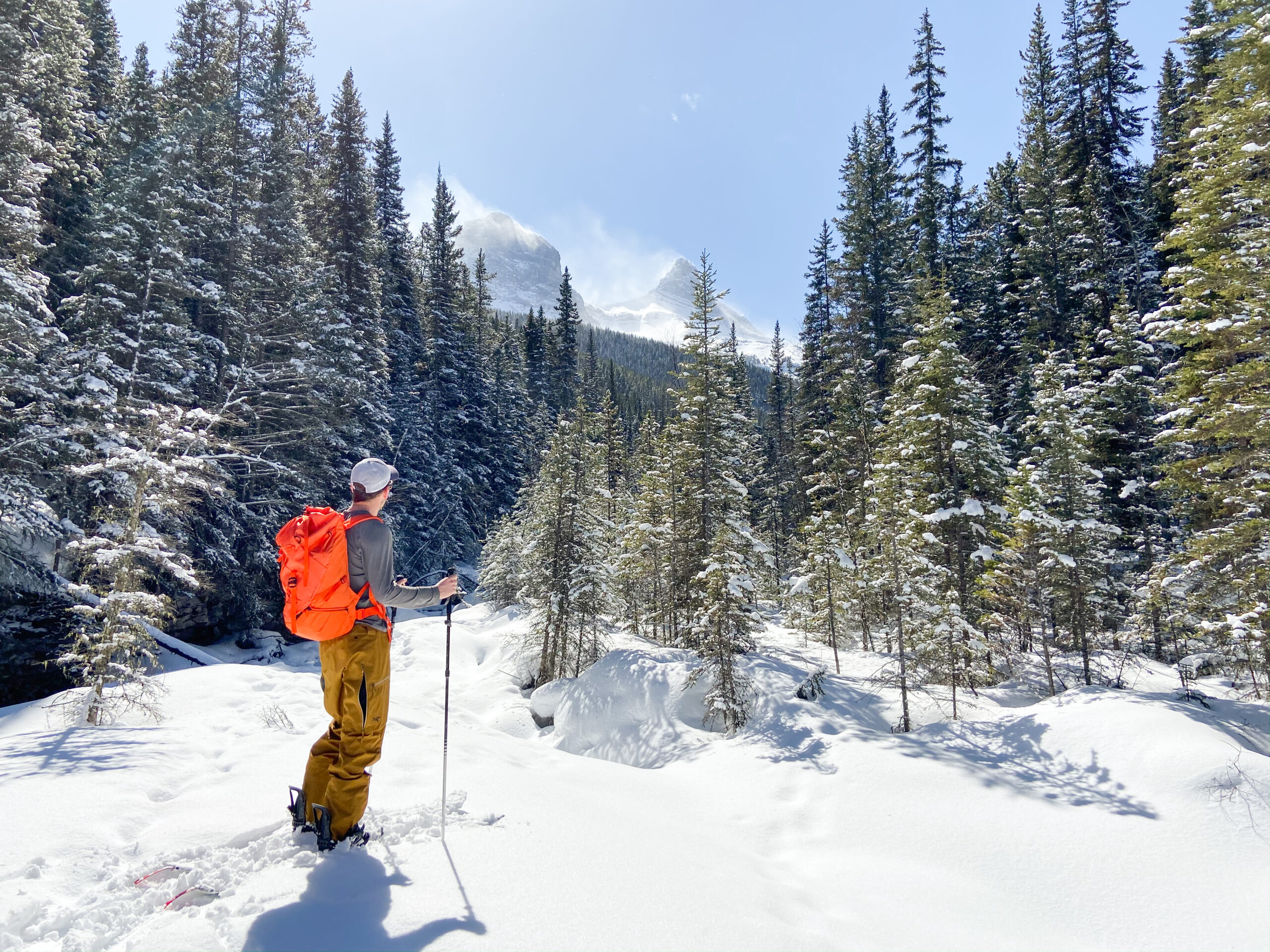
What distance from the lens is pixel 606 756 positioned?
13977 millimetres

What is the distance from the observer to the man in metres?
3.85

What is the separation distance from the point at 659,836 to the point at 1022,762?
7896 mm

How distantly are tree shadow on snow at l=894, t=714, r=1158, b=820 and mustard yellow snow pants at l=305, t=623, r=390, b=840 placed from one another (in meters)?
8.22

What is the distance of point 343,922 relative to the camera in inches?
118

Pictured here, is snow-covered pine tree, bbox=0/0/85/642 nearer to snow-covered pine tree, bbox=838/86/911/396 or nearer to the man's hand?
the man's hand

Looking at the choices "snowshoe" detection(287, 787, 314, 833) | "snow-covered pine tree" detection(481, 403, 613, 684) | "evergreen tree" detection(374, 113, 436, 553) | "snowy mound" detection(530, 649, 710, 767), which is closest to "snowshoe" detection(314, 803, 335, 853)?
"snowshoe" detection(287, 787, 314, 833)

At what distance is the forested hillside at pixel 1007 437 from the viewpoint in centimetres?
1302

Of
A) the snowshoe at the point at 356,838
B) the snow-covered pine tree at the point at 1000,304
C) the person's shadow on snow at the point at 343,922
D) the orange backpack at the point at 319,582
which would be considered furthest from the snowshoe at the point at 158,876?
the snow-covered pine tree at the point at 1000,304

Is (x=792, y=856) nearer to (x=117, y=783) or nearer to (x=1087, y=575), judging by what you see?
(x=117, y=783)

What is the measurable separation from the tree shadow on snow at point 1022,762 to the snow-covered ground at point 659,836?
55 mm

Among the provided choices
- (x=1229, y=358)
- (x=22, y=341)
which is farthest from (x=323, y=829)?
(x=1229, y=358)

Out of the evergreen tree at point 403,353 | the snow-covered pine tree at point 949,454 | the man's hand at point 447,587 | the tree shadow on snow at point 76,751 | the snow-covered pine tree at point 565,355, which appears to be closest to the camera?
the man's hand at point 447,587

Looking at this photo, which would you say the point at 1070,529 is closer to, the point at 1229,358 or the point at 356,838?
the point at 1229,358

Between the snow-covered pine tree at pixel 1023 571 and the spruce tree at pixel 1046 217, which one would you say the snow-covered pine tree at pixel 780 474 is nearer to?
the snow-covered pine tree at pixel 1023 571
